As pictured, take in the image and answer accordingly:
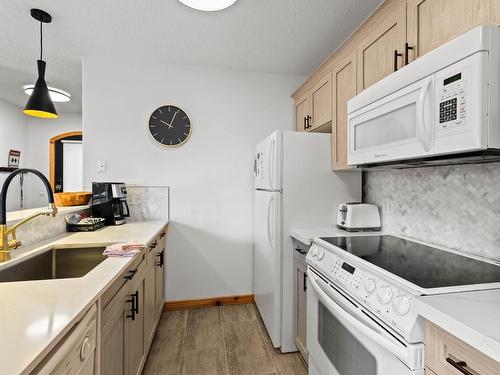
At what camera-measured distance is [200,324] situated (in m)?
2.46

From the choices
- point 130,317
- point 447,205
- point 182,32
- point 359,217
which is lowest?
point 130,317

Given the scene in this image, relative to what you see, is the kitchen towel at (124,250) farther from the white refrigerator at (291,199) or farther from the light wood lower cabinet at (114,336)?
the white refrigerator at (291,199)

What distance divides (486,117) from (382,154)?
→ 1.56 ft

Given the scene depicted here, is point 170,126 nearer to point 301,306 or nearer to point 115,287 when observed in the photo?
point 115,287

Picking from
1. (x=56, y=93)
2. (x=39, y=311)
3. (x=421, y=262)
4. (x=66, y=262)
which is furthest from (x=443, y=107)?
(x=56, y=93)

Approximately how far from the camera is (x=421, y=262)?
1.25 meters

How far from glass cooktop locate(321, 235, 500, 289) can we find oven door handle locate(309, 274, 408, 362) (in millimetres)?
219

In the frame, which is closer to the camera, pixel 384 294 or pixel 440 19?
pixel 384 294

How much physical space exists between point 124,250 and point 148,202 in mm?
1335

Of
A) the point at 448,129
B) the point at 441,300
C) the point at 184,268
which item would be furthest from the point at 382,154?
the point at 184,268

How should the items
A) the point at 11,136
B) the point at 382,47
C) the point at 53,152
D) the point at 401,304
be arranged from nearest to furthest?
the point at 401,304 → the point at 382,47 → the point at 11,136 → the point at 53,152

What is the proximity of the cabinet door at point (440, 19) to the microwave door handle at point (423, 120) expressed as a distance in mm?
241

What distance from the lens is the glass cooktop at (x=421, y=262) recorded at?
1011mm

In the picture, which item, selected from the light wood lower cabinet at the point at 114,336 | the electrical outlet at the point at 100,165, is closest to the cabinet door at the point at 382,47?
the light wood lower cabinet at the point at 114,336
